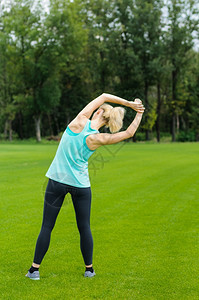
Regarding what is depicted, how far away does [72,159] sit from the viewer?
4.58 metres

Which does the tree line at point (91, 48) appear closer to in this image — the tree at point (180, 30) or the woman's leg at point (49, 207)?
the tree at point (180, 30)

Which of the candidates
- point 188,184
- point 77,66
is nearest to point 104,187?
point 188,184

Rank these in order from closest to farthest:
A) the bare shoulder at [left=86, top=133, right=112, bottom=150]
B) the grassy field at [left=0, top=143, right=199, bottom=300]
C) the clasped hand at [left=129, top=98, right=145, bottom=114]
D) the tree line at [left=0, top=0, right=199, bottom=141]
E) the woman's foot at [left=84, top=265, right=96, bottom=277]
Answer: the bare shoulder at [left=86, top=133, right=112, bottom=150] < the clasped hand at [left=129, top=98, right=145, bottom=114] < the grassy field at [left=0, top=143, right=199, bottom=300] < the woman's foot at [left=84, top=265, right=96, bottom=277] < the tree line at [left=0, top=0, right=199, bottom=141]

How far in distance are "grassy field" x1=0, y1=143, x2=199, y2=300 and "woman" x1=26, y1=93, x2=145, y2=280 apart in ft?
1.25

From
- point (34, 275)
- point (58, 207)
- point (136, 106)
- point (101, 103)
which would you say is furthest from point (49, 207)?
point (136, 106)

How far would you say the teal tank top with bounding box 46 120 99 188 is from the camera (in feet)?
14.9

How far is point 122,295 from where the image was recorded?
4.61 metres

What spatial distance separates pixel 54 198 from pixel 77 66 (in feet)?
207

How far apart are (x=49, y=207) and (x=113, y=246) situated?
7.28 feet

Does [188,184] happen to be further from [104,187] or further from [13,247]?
[13,247]

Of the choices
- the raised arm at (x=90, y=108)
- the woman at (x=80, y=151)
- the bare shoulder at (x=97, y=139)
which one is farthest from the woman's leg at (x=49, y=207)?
the raised arm at (x=90, y=108)

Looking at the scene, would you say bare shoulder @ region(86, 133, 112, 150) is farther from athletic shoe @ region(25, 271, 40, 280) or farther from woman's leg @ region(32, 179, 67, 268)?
athletic shoe @ region(25, 271, 40, 280)

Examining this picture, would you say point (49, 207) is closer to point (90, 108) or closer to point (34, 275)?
point (34, 275)

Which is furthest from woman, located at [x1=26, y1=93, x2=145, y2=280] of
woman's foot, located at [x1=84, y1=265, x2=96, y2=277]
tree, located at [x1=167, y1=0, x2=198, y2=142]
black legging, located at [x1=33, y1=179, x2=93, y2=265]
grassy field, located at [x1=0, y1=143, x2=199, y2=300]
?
tree, located at [x1=167, y1=0, x2=198, y2=142]
